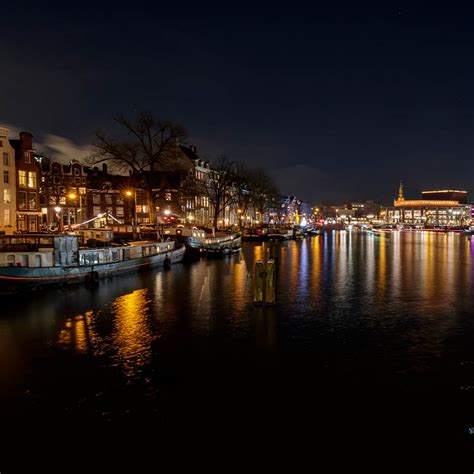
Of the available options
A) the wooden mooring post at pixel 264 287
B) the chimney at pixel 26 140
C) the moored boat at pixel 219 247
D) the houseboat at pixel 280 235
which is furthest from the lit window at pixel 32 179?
the wooden mooring post at pixel 264 287

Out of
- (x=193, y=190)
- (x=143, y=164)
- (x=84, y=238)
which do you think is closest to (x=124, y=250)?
(x=84, y=238)

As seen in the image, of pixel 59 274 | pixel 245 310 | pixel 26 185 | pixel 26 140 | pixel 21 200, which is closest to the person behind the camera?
pixel 245 310

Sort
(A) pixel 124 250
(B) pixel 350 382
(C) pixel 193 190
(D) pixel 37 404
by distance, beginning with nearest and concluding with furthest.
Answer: (D) pixel 37 404
(B) pixel 350 382
(A) pixel 124 250
(C) pixel 193 190

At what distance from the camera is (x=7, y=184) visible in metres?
66.1

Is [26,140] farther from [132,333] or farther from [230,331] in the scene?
[230,331]

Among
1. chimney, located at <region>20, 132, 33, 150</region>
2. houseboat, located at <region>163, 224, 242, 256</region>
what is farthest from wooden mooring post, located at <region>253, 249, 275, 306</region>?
chimney, located at <region>20, 132, 33, 150</region>

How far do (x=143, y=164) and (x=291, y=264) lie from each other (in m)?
24.9

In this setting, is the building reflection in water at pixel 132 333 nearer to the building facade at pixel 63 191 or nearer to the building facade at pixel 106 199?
the building facade at pixel 63 191

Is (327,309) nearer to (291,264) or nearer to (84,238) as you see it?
(291,264)

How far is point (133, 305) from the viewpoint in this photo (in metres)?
26.9

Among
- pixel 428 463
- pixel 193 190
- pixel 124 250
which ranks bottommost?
pixel 428 463

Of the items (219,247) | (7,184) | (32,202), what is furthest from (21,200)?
(219,247)

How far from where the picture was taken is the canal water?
1220 centimetres

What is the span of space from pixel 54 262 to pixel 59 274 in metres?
1.10
